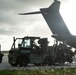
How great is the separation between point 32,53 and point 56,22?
33.0 ft

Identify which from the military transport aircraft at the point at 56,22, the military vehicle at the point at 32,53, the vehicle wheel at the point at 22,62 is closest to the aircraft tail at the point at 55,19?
the military transport aircraft at the point at 56,22

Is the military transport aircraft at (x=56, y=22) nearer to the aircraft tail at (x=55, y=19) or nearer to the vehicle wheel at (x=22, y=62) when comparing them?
the aircraft tail at (x=55, y=19)

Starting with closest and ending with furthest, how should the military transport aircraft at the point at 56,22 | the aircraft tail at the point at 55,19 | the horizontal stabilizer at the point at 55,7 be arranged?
1. the horizontal stabilizer at the point at 55,7
2. the military transport aircraft at the point at 56,22
3. the aircraft tail at the point at 55,19

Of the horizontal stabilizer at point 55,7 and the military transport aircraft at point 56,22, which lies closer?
the horizontal stabilizer at point 55,7

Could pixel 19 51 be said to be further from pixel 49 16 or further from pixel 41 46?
pixel 49 16

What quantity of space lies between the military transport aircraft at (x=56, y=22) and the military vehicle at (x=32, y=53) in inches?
240

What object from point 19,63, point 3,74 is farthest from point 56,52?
point 3,74

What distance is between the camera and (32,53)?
25.8m

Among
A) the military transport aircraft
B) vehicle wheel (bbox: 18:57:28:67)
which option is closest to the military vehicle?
vehicle wheel (bbox: 18:57:28:67)

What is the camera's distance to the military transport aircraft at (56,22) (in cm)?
3344

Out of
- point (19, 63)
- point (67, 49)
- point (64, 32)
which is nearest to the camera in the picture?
point (19, 63)

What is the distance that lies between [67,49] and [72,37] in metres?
6.14

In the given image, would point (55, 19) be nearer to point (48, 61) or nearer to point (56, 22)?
point (56, 22)

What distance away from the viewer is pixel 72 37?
34.4m
